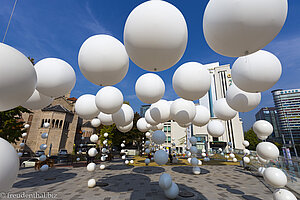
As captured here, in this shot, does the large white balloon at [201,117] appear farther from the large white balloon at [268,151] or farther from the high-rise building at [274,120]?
the high-rise building at [274,120]

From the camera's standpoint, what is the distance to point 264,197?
6.32m

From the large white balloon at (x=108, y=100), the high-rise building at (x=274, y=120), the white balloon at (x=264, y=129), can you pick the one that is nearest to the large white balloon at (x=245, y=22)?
the large white balloon at (x=108, y=100)

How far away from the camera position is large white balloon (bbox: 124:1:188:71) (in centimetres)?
200

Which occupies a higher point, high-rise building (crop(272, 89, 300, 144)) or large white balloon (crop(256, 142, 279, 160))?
high-rise building (crop(272, 89, 300, 144))

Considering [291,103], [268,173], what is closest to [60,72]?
[268,173]

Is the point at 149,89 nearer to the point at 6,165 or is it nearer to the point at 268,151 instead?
the point at 6,165

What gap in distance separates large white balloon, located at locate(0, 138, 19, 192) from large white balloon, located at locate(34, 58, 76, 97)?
207 centimetres

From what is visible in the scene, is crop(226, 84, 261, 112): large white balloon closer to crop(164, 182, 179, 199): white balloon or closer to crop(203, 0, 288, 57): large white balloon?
crop(203, 0, 288, 57): large white balloon

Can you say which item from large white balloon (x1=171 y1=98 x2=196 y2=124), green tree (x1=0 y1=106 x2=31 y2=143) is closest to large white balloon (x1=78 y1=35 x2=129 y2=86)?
large white balloon (x1=171 y1=98 x2=196 y2=124)

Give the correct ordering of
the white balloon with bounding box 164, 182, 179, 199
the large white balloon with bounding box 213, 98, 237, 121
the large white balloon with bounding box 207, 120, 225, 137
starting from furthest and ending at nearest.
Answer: the large white balloon with bounding box 207, 120, 225, 137 < the white balloon with bounding box 164, 182, 179, 199 < the large white balloon with bounding box 213, 98, 237, 121

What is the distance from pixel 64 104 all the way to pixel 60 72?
41894 millimetres

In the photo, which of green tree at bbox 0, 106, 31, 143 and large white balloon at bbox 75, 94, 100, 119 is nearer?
large white balloon at bbox 75, 94, 100, 119

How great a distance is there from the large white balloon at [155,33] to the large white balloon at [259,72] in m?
1.60

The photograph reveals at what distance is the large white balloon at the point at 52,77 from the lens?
3.39m
